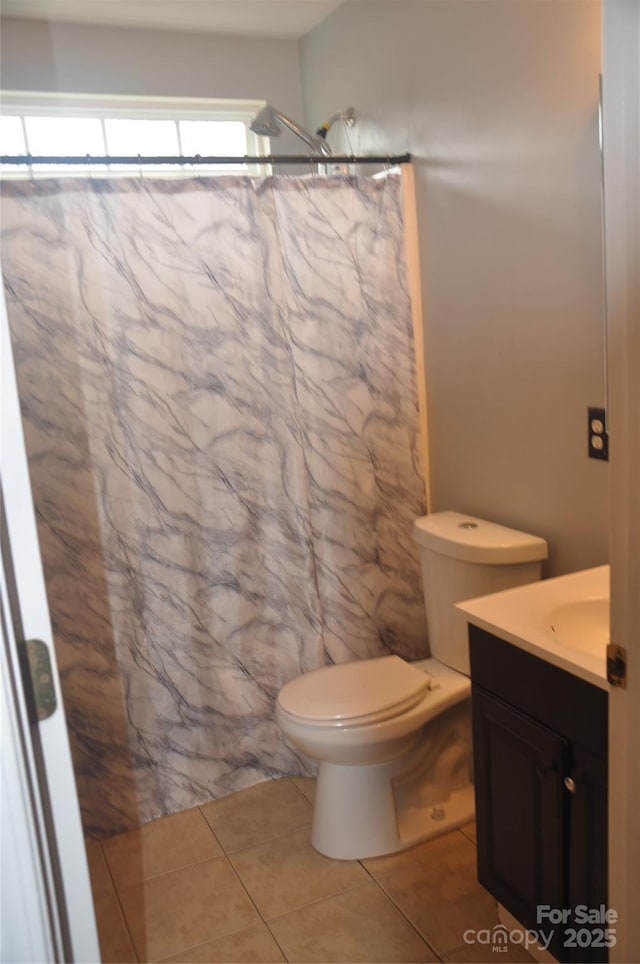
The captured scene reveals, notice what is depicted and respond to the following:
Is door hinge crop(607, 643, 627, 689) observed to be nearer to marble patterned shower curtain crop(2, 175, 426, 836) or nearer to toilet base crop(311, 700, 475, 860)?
toilet base crop(311, 700, 475, 860)

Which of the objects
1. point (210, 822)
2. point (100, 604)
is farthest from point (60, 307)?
point (210, 822)

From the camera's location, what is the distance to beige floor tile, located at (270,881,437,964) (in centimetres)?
193

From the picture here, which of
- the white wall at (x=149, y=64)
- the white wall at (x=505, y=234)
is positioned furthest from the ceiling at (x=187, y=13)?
the white wall at (x=505, y=234)

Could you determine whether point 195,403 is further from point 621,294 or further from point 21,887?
point 21,887

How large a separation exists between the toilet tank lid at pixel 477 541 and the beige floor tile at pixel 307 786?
89 cm

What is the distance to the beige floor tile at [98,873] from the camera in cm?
222

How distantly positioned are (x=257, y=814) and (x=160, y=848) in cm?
30

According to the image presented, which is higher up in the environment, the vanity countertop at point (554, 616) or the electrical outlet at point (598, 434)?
the electrical outlet at point (598, 434)

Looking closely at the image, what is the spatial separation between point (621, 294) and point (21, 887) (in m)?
1.01

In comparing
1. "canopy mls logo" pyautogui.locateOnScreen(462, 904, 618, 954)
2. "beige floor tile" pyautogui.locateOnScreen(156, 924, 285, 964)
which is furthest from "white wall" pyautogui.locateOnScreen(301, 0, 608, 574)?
"beige floor tile" pyautogui.locateOnScreen(156, 924, 285, 964)

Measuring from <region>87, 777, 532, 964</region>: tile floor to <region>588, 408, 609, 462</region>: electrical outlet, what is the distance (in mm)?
1140

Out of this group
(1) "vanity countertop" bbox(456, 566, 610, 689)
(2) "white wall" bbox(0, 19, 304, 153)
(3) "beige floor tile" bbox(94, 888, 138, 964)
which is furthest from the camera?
(2) "white wall" bbox(0, 19, 304, 153)

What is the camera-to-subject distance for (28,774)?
846 millimetres

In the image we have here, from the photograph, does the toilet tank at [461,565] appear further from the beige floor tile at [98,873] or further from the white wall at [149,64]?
the white wall at [149,64]
